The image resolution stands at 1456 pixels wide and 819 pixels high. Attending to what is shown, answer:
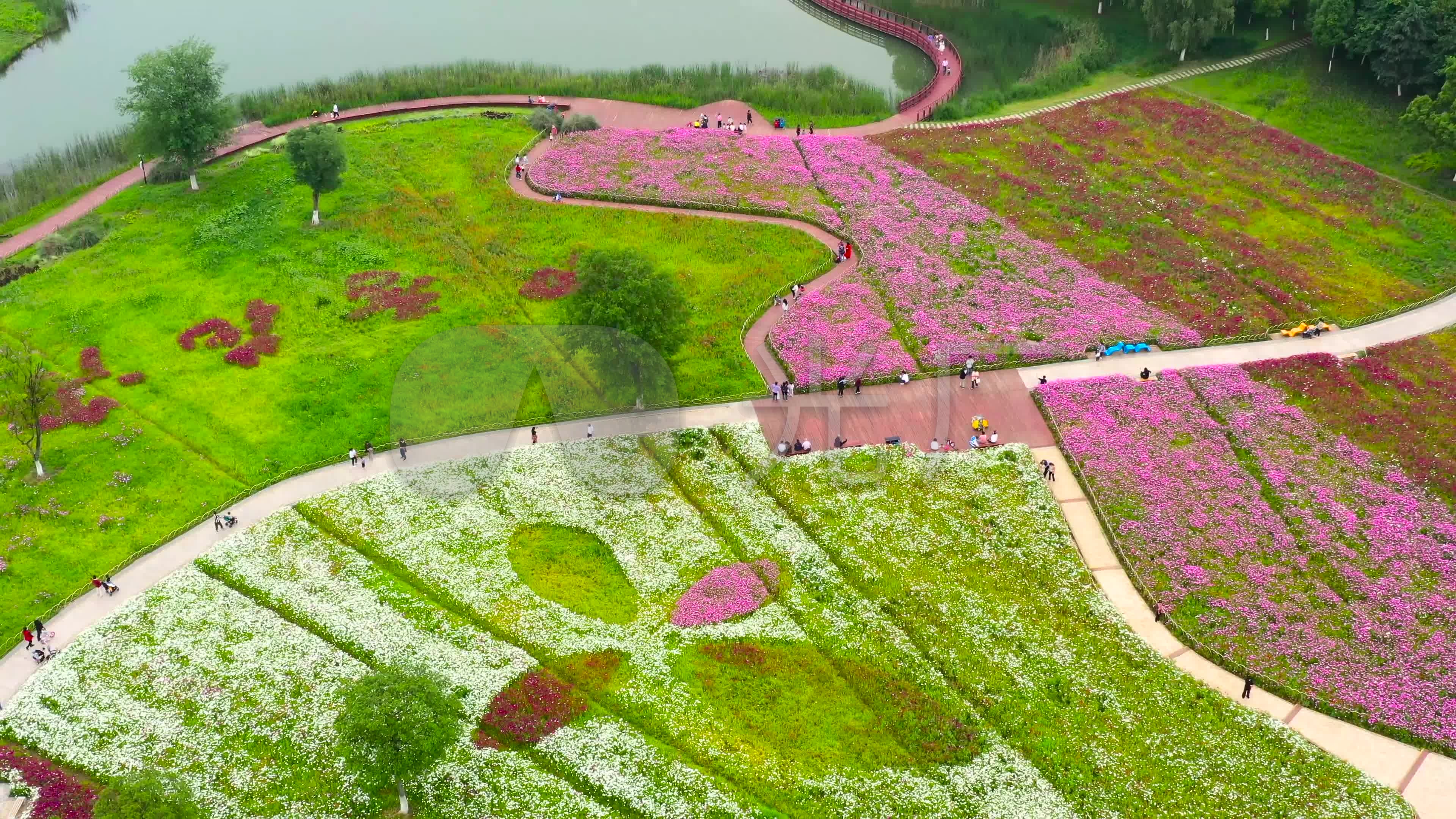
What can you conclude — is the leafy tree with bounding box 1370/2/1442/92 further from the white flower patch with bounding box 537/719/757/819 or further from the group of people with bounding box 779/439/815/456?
the white flower patch with bounding box 537/719/757/819

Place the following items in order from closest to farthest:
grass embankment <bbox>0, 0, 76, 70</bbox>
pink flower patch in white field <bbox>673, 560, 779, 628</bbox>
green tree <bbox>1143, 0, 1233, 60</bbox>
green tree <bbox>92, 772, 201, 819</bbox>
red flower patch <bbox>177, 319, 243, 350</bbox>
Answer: green tree <bbox>92, 772, 201, 819</bbox> < pink flower patch in white field <bbox>673, 560, 779, 628</bbox> < red flower patch <bbox>177, 319, 243, 350</bbox> < green tree <bbox>1143, 0, 1233, 60</bbox> < grass embankment <bbox>0, 0, 76, 70</bbox>

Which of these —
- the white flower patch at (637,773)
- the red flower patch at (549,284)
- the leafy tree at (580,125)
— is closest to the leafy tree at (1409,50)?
the leafy tree at (580,125)

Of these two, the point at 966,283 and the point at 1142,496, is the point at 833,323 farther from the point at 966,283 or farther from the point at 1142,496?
the point at 1142,496

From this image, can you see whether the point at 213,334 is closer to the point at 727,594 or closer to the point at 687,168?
the point at 687,168

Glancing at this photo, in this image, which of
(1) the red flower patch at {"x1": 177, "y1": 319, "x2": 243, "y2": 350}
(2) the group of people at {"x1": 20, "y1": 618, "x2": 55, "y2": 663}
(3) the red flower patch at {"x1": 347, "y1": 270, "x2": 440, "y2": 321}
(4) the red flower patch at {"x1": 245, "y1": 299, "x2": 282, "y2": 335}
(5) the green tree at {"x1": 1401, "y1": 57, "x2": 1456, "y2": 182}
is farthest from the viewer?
(5) the green tree at {"x1": 1401, "y1": 57, "x2": 1456, "y2": 182}

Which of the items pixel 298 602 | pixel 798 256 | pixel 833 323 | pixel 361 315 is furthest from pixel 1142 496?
pixel 361 315

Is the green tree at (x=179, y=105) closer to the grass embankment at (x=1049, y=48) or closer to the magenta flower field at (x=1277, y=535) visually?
the grass embankment at (x=1049, y=48)

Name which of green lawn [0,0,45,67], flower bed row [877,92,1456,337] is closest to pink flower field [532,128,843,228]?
flower bed row [877,92,1456,337]
